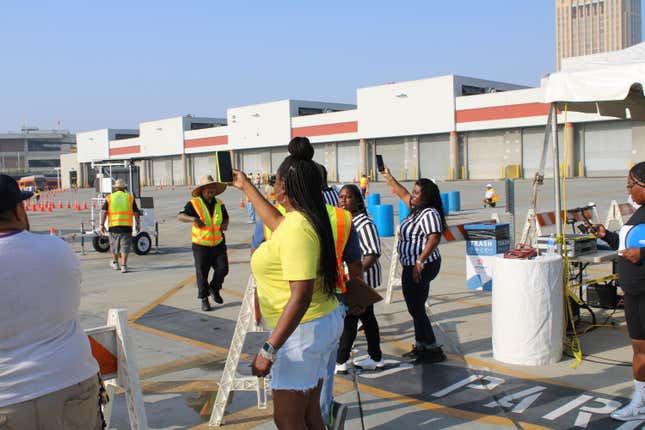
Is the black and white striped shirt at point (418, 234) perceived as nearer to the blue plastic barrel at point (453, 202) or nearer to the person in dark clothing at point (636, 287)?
the person in dark clothing at point (636, 287)

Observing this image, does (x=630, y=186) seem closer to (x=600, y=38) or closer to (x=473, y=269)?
(x=473, y=269)

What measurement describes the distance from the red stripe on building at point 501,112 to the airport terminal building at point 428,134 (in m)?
0.07

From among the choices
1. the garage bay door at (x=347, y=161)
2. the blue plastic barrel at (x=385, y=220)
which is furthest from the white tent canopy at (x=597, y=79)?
the garage bay door at (x=347, y=161)

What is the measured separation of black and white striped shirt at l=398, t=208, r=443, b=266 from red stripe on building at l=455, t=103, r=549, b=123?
42.3m

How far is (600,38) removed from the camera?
7549 inches

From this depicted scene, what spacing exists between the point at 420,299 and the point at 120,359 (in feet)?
11.5

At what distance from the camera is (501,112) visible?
48531 mm

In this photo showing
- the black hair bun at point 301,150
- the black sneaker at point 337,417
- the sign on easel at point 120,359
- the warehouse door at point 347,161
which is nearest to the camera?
the sign on easel at point 120,359

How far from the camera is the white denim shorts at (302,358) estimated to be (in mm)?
3123

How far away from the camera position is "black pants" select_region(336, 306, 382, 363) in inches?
226

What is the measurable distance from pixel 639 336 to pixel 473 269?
16.6 feet

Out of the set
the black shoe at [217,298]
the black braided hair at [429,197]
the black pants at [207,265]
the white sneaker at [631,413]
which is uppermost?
the black braided hair at [429,197]

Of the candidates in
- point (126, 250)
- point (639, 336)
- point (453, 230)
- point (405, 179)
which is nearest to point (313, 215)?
point (639, 336)

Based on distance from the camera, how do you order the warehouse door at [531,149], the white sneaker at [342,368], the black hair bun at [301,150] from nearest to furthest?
the black hair bun at [301,150] → the white sneaker at [342,368] → the warehouse door at [531,149]
